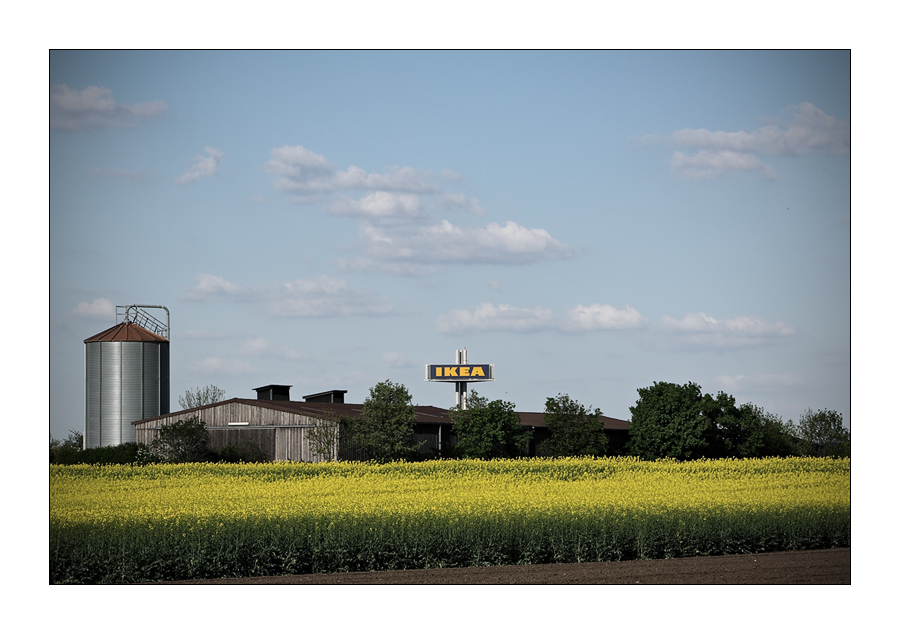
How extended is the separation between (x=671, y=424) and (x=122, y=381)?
21017 millimetres

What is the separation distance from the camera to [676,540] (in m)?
14.6

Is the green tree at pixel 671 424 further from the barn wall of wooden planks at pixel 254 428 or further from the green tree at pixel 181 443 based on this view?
the green tree at pixel 181 443

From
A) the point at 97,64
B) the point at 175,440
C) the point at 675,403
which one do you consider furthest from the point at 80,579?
the point at 675,403

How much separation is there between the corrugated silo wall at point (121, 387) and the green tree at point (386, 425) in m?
9.15

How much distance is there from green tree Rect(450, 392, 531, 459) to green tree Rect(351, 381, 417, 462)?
2.60 m

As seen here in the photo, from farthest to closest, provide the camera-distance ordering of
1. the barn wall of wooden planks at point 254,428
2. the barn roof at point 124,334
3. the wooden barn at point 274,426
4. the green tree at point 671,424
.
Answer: the barn roof at point 124,334 < the barn wall of wooden planks at point 254,428 < the wooden barn at point 274,426 < the green tree at point 671,424

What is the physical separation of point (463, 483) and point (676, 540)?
962 centimetres

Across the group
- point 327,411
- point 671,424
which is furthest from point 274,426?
point 671,424

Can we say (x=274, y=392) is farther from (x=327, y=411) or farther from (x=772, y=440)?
(x=772, y=440)

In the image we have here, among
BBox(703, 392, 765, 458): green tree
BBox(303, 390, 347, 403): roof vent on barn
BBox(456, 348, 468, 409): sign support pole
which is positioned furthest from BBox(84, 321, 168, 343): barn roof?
BBox(703, 392, 765, 458): green tree

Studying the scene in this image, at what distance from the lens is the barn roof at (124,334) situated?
34.9m

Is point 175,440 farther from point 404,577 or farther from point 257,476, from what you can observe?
point 404,577

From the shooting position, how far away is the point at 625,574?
42.3ft

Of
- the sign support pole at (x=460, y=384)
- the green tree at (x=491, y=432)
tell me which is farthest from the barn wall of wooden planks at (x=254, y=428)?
the sign support pole at (x=460, y=384)
